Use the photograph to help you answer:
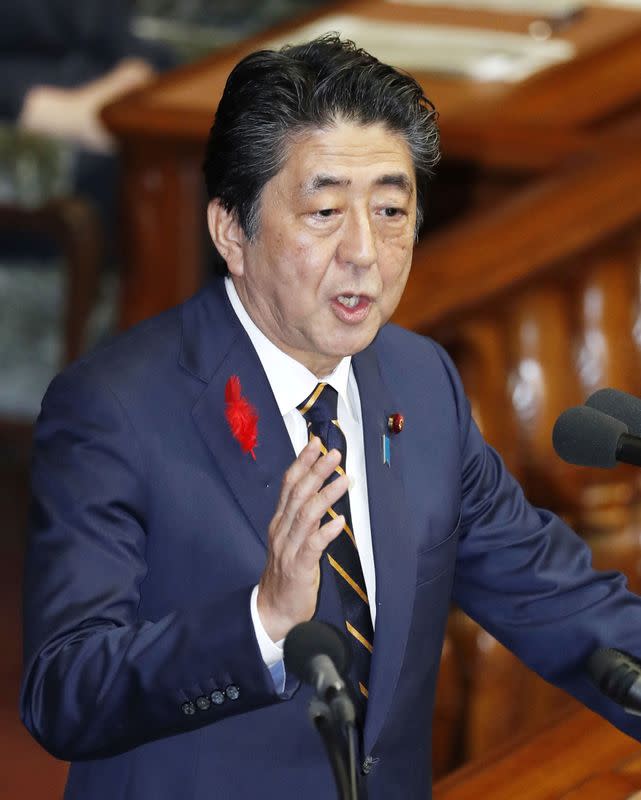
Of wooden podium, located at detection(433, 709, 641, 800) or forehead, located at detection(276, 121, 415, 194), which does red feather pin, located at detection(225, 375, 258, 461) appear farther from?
wooden podium, located at detection(433, 709, 641, 800)

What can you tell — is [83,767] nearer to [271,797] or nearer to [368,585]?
[271,797]

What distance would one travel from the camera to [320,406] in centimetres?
170

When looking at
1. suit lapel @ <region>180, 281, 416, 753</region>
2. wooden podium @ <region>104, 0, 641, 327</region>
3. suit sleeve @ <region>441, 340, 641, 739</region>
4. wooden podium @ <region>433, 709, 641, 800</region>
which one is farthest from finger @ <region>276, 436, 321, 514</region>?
wooden podium @ <region>104, 0, 641, 327</region>

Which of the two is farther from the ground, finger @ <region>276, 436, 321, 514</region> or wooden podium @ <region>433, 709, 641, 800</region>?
finger @ <region>276, 436, 321, 514</region>

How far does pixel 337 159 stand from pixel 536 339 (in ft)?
3.96

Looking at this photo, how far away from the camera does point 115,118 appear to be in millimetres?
3455

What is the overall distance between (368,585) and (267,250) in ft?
1.18

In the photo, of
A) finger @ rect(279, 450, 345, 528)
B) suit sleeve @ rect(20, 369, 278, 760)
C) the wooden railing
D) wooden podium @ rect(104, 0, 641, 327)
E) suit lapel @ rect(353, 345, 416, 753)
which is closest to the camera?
finger @ rect(279, 450, 345, 528)

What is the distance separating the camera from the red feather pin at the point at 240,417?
5.34 feet

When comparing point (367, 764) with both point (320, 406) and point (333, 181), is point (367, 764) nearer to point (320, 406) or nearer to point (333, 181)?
point (320, 406)

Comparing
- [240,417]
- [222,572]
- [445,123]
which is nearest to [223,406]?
[240,417]

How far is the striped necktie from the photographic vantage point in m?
1.65

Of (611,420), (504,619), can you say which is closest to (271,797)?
(504,619)

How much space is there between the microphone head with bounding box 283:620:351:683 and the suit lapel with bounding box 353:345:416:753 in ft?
1.30
